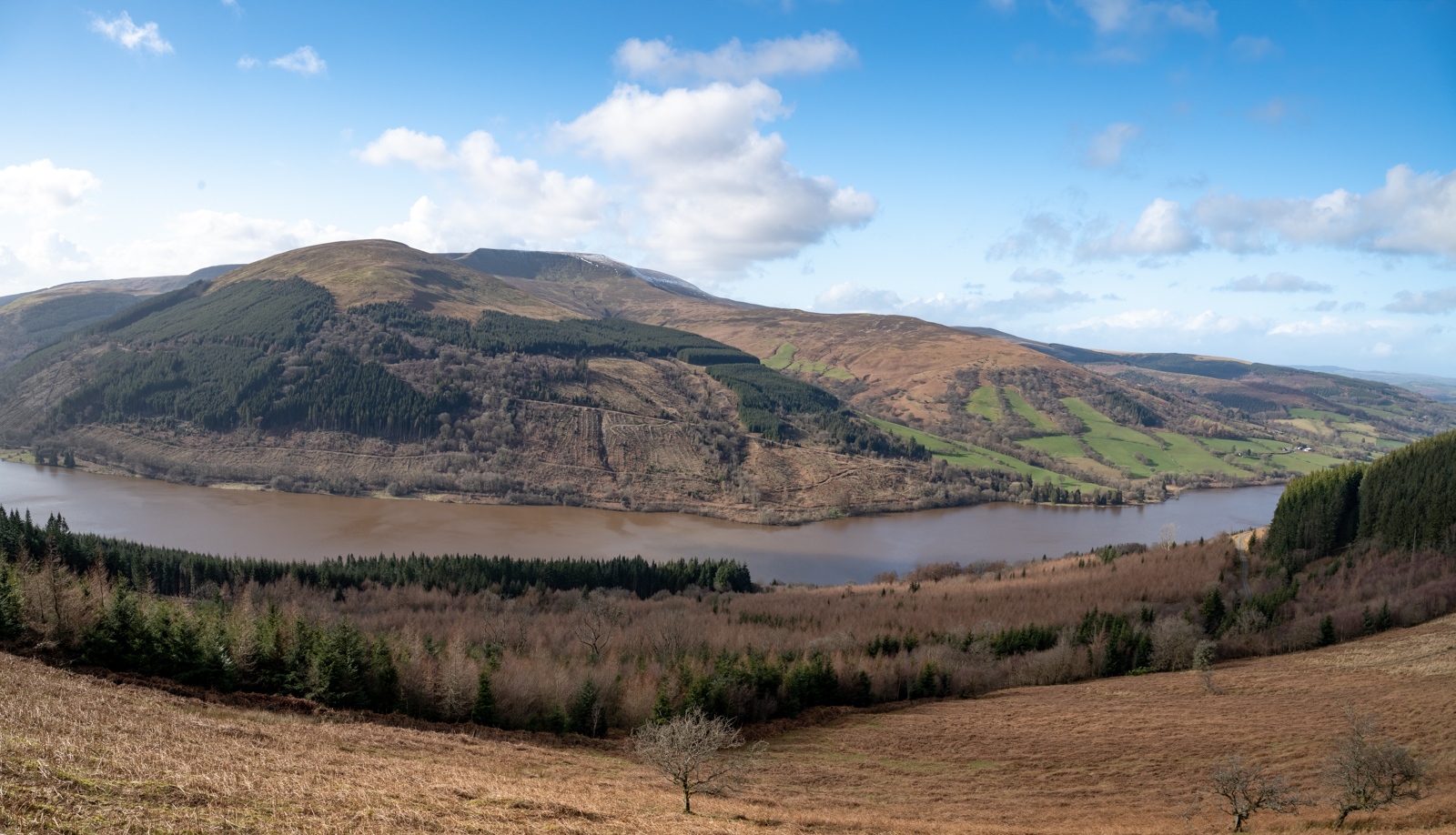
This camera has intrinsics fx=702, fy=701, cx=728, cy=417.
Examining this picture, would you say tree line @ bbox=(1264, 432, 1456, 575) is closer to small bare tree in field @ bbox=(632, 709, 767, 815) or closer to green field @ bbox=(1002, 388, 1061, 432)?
small bare tree in field @ bbox=(632, 709, 767, 815)

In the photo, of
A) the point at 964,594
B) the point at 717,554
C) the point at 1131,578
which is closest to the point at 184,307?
the point at 717,554

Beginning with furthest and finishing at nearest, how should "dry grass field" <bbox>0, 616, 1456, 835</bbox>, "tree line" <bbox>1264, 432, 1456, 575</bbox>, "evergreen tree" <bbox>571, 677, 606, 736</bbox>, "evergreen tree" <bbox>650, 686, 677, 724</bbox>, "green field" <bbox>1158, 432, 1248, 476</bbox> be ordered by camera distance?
"green field" <bbox>1158, 432, 1248, 476</bbox> < "tree line" <bbox>1264, 432, 1456, 575</bbox> < "evergreen tree" <bbox>571, 677, 606, 736</bbox> < "evergreen tree" <bbox>650, 686, 677, 724</bbox> < "dry grass field" <bbox>0, 616, 1456, 835</bbox>

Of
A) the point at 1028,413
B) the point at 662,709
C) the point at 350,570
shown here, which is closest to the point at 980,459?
the point at 1028,413

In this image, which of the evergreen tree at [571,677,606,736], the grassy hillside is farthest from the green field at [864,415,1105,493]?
the evergreen tree at [571,677,606,736]

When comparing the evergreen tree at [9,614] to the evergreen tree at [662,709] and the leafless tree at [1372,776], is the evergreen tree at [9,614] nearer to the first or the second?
the evergreen tree at [662,709]

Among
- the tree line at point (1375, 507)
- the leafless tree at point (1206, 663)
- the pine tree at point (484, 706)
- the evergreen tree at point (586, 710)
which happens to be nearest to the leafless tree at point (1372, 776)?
the leafless tree at point (1206, 663)

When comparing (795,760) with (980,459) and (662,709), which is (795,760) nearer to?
(662,709)

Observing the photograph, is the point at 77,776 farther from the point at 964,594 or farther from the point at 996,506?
the point at 996,506
